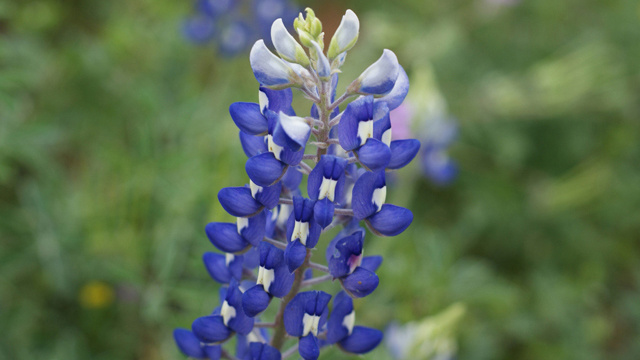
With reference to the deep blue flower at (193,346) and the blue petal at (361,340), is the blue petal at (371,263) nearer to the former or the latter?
the blue petal at (361,340)

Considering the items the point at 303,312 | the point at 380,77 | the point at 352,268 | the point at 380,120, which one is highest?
the point at 380,77

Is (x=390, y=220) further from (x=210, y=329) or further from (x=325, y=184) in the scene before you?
(x=210, y=329)

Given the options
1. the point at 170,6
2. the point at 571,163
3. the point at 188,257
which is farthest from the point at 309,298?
the point at 170,6

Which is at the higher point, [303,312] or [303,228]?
[303,228]

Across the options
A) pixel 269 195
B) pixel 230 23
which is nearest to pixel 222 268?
pixel 269 195

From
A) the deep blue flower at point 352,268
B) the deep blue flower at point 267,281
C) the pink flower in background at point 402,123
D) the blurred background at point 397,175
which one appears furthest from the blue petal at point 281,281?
the pink flower in background at point 402,123

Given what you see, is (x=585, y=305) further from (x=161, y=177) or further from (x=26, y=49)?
(x=26, y=49)

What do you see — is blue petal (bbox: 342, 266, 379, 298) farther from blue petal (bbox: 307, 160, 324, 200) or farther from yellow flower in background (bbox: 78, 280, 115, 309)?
yellow flower in background (bbox: 78, 280, 115, 309)
